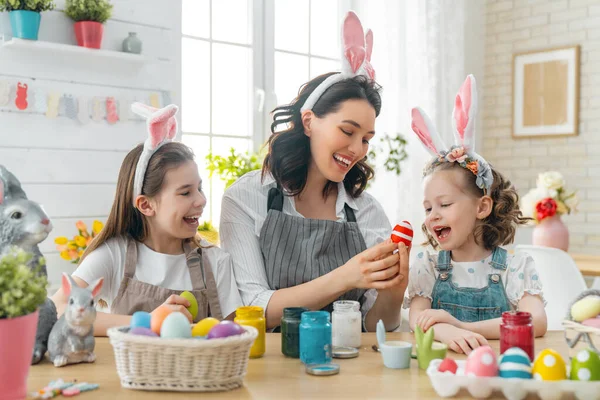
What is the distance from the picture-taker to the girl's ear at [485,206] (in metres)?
2.08

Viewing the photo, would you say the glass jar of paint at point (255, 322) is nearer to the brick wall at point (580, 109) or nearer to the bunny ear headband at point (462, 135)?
the bunny ear headband at point (462, 135)

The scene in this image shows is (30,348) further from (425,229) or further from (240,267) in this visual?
(425,229)

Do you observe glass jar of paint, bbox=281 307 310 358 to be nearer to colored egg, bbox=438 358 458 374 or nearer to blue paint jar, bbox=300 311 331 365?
blue paint jar, bbox=300 311 331 365

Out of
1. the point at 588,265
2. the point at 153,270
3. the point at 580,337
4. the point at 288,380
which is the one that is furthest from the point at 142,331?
the point at 588,265

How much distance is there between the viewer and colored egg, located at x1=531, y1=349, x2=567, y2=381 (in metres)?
1.21

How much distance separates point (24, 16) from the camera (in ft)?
9.86

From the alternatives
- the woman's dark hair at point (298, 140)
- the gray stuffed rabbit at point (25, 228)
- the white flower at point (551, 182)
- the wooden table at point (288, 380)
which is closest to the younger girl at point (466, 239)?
the woman's dark hair at point (298, 140)

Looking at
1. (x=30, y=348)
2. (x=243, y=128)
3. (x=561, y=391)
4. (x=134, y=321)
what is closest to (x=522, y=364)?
(x=561, y=391)

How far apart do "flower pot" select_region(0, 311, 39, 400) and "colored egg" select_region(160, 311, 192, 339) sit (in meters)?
0.24

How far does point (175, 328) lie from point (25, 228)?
0.41 m

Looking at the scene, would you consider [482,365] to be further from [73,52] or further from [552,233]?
[552,233]

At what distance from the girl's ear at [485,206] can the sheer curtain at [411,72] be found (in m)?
2.69

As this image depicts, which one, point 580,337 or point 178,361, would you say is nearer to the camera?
point 178,361

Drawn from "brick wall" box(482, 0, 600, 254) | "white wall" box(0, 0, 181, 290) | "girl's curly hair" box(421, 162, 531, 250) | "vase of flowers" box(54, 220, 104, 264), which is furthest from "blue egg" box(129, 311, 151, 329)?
"brick wall" box(482, 0, 600, 254)
